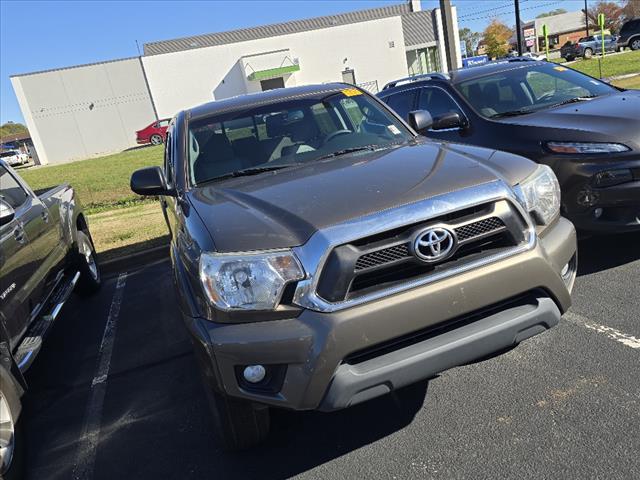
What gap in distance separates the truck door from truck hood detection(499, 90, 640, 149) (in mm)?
4277

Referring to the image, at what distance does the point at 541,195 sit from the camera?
2.83 m

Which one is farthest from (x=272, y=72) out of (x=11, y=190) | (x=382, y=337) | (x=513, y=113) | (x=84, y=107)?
(x=382, y=337)

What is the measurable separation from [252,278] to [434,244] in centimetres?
→ 79

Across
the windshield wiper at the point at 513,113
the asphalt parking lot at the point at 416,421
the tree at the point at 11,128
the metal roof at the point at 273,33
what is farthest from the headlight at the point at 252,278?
the tree at the point at 11,128

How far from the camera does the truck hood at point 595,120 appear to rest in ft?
14.2

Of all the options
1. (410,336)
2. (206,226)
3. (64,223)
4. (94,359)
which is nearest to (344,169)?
(206,226)

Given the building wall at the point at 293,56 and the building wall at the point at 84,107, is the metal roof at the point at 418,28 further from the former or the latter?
the building wall at the point at 84,107

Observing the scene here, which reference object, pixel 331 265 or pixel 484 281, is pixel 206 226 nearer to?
pixel 331 265

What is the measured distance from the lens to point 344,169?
3.11 metres

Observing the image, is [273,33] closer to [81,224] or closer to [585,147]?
[81,224]

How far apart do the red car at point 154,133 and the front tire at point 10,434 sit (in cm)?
3929

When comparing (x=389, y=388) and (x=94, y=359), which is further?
(x=94, y=359)

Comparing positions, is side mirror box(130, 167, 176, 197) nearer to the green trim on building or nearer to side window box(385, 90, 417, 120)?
side window box(385, 90, 417, 120)

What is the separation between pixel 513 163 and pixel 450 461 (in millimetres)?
1516
